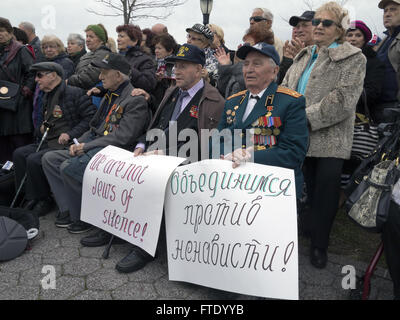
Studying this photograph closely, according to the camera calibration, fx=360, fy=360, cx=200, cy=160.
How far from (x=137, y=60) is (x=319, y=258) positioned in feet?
10.6

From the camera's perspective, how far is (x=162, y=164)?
2863 millimetres

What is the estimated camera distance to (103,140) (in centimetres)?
369

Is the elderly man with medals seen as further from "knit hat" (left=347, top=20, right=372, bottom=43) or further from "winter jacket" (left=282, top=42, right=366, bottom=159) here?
"knit hat" (left=347, top=20, right=372, bottom=43)

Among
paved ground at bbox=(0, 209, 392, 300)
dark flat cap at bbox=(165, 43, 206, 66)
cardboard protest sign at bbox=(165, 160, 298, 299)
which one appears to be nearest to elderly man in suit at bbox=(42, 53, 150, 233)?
paved ground at bbox=(0, 209, 392, 300)

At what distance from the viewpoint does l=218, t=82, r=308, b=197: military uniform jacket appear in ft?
8.27

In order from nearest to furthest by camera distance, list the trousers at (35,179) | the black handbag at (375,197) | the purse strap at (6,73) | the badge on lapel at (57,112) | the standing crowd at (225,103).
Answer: the black handbag at (375,197)
the standing crowd at (225,103)
the trousers at (35,179)
the badge on lapel at (57,112)
the purse strap at (6,73)

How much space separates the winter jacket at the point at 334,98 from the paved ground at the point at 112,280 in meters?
0.98

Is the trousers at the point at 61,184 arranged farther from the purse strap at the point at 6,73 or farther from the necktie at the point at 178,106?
the purse strap at the point at 6,73

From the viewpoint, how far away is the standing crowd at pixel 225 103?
264cm

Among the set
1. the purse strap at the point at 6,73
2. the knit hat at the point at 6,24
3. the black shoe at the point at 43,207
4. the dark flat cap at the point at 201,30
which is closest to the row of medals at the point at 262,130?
the dark flat cap at the point at 201,30

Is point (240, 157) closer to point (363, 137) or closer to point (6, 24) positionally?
point (363, 137)

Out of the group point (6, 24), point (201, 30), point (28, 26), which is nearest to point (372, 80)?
point (201, 30)

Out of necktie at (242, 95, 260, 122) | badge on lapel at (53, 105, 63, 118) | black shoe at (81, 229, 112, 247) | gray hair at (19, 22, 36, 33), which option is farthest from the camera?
gray hair at (19, 22, 36, 33)

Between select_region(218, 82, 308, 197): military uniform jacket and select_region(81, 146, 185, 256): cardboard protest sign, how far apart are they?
0.65 metres
